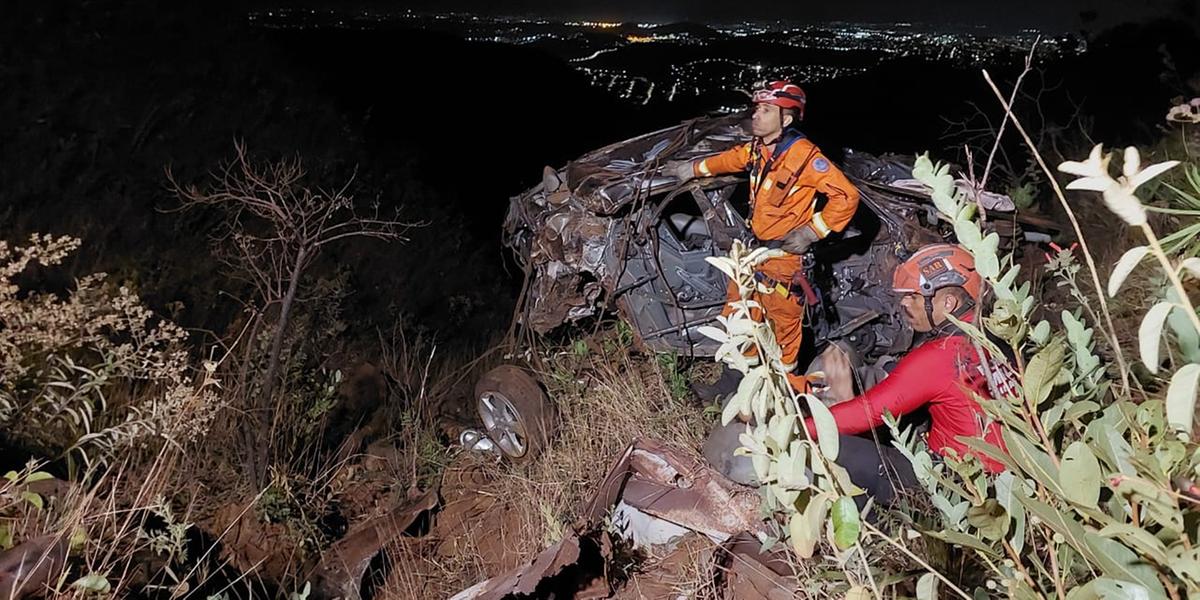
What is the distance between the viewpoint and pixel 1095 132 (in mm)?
13836

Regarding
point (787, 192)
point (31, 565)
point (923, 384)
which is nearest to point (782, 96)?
point (787, 192)

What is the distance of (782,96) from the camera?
17.9 ft

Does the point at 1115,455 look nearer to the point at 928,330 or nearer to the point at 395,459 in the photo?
the point at 928,330

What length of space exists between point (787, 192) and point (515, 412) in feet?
7.29

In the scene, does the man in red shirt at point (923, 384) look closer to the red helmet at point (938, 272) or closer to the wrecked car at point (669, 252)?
the red helmet at point (938, 272)

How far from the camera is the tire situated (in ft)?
18.6

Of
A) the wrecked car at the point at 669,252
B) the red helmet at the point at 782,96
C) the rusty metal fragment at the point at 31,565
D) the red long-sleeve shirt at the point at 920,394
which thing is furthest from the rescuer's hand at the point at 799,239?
the rusty metal fragment at the point at 31,565

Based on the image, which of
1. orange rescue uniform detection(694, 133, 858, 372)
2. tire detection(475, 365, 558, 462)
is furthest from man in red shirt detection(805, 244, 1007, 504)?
tire detection(475, 365, 558, 462)

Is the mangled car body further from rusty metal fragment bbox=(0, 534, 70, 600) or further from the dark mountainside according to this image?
rusty metal fragment bbox=(0, 534, 70, 600)


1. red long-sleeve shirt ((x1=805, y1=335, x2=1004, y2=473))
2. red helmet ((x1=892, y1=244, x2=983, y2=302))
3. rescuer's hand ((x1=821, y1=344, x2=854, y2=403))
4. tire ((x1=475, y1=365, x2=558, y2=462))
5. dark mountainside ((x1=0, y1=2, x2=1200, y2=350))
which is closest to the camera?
red long-sleeve shirt ((x1=805, y1=335, x2=1004, y2=473))

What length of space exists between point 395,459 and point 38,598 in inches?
123

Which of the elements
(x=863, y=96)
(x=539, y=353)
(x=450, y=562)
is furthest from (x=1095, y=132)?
(x=450, y=562)

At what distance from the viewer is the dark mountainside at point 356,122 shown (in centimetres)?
915

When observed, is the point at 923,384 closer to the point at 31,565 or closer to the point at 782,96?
the point at 782,96
